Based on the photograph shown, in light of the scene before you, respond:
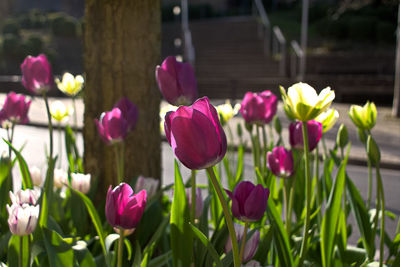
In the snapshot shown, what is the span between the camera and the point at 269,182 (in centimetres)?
184

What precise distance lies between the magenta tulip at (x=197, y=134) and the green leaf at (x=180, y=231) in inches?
16.1

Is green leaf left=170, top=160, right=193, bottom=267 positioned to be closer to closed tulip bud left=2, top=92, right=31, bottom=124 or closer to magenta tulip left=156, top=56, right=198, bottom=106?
magenta tulip left=156, top=56, right=198, bottom=106

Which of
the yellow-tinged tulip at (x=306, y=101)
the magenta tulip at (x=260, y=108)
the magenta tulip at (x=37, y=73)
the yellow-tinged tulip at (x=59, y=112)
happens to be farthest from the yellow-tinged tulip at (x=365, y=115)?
the yellow-tinged tulip at (x=59, y=112)

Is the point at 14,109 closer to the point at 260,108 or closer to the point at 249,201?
the point at 260,108

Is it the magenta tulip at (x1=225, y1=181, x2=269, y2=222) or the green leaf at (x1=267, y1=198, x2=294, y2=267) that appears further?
the green leaf at (x1=267, y1=198, x2=294, y2=267)

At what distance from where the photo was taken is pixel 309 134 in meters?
1.46

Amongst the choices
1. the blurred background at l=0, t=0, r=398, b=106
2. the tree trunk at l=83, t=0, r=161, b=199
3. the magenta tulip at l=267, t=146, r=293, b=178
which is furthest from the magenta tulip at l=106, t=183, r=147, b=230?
the blurred background at l=0, t=0, r=398, b=106

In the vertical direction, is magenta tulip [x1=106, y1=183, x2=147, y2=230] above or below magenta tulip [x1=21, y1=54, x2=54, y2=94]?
below

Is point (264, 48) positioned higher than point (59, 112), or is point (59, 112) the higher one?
point (59, 112)

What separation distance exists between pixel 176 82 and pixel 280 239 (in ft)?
1.88

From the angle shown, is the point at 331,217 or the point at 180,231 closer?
the point at 180,231

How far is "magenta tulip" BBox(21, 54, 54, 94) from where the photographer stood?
1714 mm

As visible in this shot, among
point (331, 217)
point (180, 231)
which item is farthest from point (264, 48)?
point (180, 231)

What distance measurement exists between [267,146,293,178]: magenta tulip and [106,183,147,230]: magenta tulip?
24.1 inches
